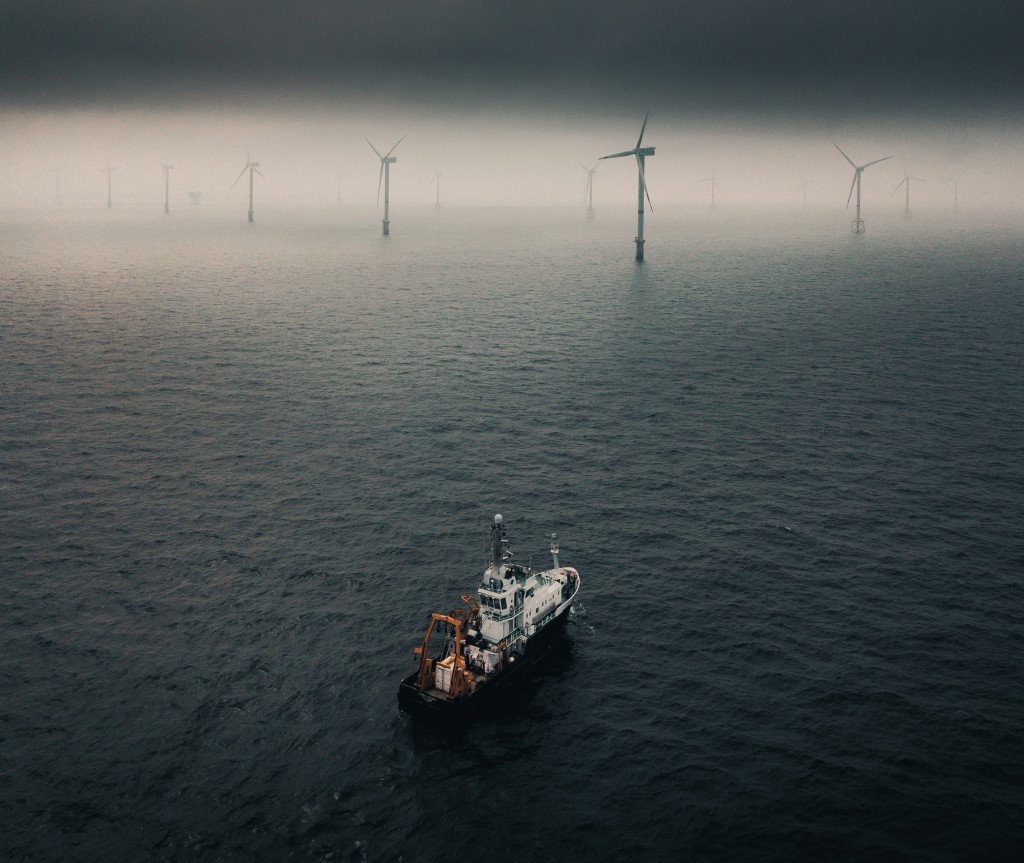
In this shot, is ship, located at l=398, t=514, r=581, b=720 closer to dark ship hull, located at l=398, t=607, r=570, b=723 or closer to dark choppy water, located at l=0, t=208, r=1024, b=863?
dark ship hull, located at l=398, t=607, r=570, b=723

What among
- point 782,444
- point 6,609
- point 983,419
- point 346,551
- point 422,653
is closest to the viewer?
point 422,653

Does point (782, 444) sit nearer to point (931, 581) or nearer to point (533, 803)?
point (931, 581)

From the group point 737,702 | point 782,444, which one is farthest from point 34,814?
point 782,444

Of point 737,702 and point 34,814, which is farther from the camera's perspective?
point 737,702

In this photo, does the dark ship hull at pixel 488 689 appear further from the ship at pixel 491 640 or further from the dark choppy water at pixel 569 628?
the dark choppy water at pixel 569 628

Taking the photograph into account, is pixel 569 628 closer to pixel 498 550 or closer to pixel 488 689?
pixel 498 550

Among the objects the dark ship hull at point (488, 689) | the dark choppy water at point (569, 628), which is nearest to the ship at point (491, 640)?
the dark ship hull at point (488, 689)
